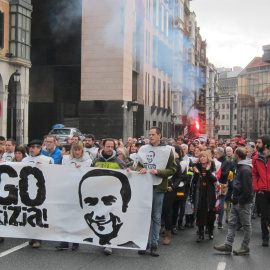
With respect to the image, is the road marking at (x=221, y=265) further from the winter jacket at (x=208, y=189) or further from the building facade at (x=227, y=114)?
the building facade at (x=227, y=114)

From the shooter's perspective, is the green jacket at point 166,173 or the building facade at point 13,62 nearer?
the green jacket at point 166,173

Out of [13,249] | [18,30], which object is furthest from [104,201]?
[18,30]

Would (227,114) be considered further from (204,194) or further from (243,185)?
(243,185)

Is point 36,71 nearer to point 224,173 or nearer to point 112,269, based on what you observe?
point 224,173

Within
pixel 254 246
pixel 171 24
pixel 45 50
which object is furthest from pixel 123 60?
pixel 254 246

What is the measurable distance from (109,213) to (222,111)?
104312 millimetres

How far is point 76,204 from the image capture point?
6773 mm

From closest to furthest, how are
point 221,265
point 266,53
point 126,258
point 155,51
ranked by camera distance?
point 221,265
point 126,258
point 155,51
point 266,53

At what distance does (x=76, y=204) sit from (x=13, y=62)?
1801cm

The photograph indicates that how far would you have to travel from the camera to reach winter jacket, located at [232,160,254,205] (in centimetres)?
670

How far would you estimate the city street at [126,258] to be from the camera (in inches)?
234

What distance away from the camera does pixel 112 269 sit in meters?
5.79

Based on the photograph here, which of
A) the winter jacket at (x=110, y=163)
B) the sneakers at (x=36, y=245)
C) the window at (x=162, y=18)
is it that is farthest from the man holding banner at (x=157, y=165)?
the window at (x=162, y=18)

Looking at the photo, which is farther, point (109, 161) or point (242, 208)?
point (109, 161)
